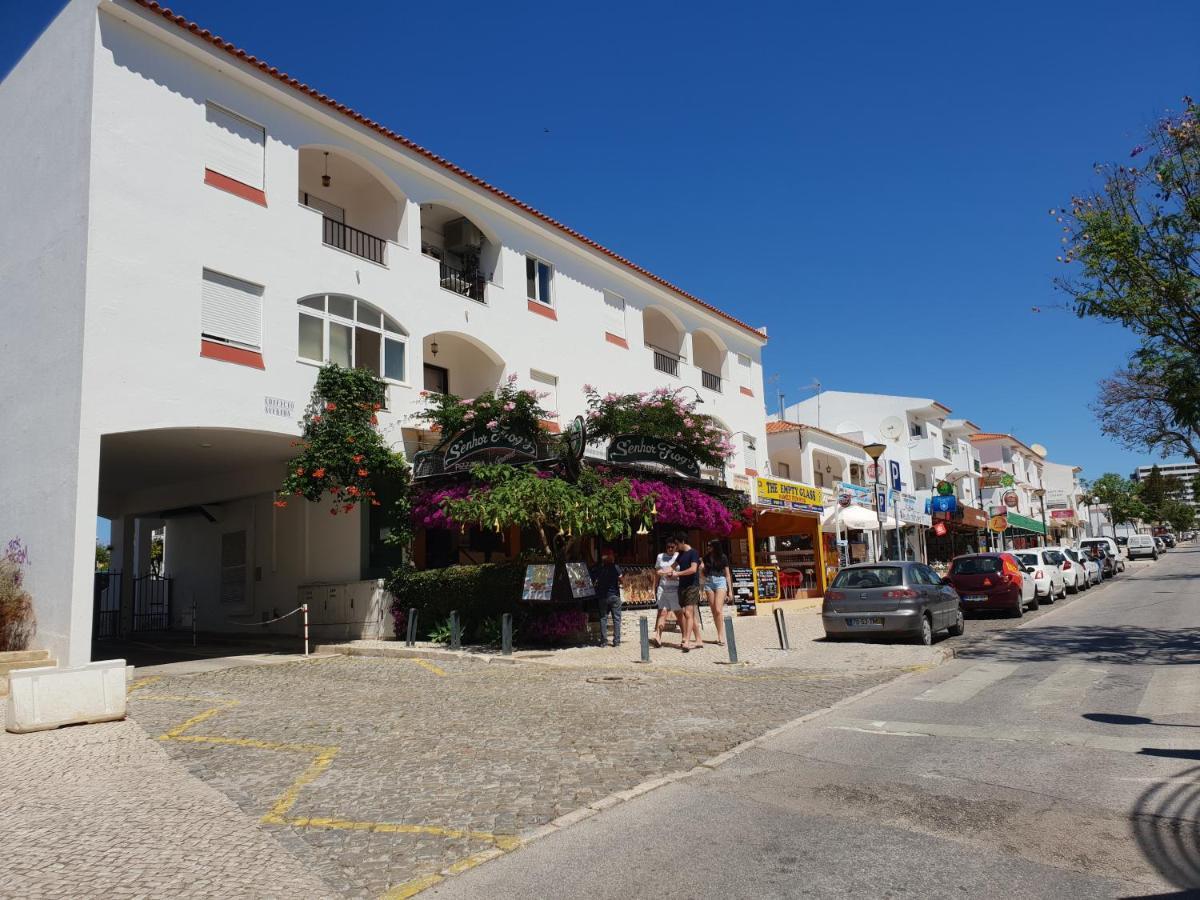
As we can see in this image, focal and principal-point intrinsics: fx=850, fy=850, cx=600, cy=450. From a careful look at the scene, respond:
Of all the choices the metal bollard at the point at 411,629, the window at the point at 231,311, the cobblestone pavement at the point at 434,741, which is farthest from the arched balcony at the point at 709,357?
the cobblestone pavement at the point at 434,741

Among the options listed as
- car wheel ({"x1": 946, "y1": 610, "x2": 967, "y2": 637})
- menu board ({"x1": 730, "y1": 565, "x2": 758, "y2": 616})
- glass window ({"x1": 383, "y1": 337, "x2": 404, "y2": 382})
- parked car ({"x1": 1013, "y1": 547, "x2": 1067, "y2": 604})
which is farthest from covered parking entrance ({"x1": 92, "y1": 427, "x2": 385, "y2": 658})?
parked car ({"x1": 1013, "y1": 547, "x2": 1067, "y2": 604})

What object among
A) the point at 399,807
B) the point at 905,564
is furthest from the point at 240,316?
the point at 905,564

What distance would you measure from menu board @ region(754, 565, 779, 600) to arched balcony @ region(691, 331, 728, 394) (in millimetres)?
7921

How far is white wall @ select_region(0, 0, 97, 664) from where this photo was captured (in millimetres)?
12727

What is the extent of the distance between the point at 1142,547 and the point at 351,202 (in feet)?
196

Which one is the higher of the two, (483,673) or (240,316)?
(240,316)

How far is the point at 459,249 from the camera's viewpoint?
21828 mm

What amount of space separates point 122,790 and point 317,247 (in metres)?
12.6

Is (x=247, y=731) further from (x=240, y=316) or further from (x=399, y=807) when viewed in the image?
(x=240, y=316)

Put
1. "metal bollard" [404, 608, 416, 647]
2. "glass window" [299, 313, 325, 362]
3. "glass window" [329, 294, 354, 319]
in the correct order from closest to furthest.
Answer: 1. "metal bollard" [404, 608, 416, 647]
2. "glass window" [299, 313, 325, 362]
3. "glass window" [329, 294, 354, 319]

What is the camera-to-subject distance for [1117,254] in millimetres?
12930

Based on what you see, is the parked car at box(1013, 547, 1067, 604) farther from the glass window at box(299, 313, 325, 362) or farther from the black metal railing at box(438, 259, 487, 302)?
the glass window at box(299, 313, 325, 362)

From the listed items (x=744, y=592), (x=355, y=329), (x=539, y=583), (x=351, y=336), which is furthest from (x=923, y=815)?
(x=744, y=592)

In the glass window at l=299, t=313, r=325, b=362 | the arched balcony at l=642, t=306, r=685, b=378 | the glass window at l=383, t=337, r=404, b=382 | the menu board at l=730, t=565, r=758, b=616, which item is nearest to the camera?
the glass window at l=299, t=313, r=325, b=362
